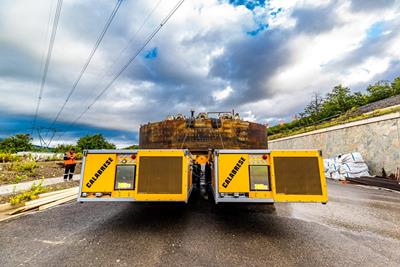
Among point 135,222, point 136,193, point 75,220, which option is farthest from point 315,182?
point 75,220

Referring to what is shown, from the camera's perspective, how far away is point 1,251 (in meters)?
2.88

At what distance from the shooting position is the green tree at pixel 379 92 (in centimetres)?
2920

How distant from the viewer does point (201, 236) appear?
3.50 metres

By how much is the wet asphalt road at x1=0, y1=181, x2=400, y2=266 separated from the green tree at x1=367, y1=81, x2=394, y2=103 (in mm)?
33635

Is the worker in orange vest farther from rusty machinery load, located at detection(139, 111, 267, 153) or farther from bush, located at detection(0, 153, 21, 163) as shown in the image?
bush, located at detection(0, 153, 21, 163)

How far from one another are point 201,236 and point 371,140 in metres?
14.1

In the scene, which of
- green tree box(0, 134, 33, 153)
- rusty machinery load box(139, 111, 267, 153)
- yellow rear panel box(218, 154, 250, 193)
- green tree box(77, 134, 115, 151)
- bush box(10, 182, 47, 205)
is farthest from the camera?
green tree box(77, 134, 115, 151)

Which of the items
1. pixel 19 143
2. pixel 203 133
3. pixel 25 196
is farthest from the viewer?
pixel 19 143

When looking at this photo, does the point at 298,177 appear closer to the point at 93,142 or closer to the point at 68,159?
the point at 68,159

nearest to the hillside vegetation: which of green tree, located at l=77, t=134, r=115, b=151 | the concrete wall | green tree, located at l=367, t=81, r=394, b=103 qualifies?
green tree, located at l=367, t=81, r=394, b=103

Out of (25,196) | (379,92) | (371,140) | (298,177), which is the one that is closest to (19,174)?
(25,196)

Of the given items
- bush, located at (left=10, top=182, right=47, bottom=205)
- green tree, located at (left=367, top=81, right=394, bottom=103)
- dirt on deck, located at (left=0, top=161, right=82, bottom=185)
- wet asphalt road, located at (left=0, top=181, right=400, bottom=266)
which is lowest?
wet asphalt road, located at (left=0, top=181, right=400, bottom=266)

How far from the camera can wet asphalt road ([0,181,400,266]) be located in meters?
2.70

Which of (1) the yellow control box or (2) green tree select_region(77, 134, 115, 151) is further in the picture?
(2) green tree select_region(77, 134, 115, 151)
